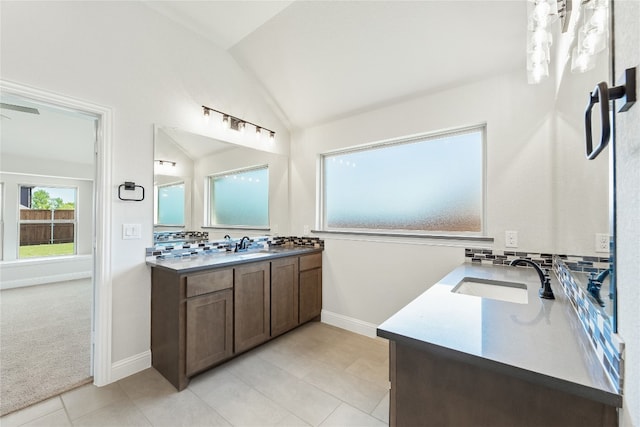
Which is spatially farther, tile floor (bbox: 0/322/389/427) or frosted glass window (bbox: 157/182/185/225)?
frosted glass window (bbox: 157/182/185/225)

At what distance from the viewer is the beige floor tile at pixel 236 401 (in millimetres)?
1680

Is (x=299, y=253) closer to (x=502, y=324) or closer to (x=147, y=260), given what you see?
(x=147, y=260)

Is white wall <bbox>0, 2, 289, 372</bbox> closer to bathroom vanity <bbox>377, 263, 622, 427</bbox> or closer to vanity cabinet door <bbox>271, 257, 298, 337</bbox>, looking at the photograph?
vanity cabinet door <bbox>271, 257, 298, 337</bbox>

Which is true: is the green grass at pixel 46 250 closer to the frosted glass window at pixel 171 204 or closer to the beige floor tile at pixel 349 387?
the frosted glass window at pixel 171 204

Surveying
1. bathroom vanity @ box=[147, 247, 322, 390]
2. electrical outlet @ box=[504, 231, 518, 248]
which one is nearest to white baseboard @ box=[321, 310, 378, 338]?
bathroom vanity @ box=[147, 247, 322, 390]

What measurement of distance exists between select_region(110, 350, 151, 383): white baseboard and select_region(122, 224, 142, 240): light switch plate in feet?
3.18

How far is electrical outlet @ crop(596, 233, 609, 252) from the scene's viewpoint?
81cm

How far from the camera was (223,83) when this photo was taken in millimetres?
2840

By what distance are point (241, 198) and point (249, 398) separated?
2135 millimetres

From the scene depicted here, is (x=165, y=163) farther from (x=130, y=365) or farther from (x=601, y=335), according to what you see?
(x=601, y=335)

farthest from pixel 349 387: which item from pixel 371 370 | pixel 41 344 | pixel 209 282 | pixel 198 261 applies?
pixel 41 344

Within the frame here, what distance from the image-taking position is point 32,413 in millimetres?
1705

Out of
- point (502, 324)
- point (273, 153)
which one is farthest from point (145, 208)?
point (502, 324)

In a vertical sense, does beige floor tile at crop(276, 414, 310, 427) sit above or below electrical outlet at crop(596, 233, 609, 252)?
below
